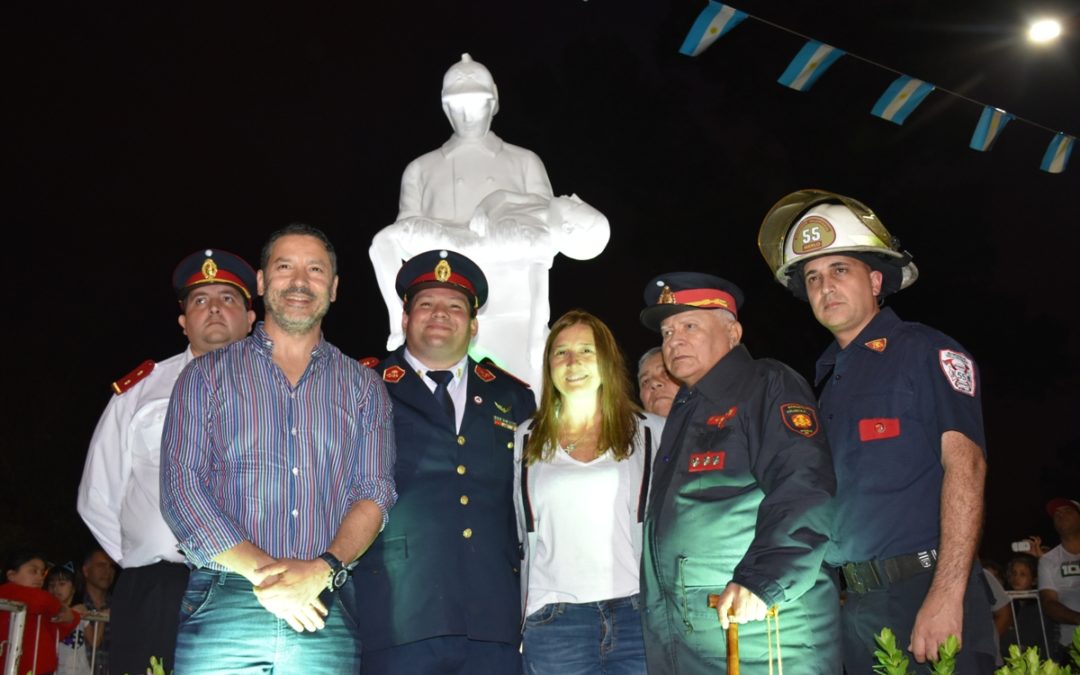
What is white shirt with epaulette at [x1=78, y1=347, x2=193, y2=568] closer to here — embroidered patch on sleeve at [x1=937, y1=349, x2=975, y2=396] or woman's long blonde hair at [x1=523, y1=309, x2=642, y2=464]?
woman's long blonde hair at [x1=523, y1=309, x2=642, y2=464]

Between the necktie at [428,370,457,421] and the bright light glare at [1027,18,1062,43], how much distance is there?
4.22 metres

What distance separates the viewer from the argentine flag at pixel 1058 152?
6.79 metres

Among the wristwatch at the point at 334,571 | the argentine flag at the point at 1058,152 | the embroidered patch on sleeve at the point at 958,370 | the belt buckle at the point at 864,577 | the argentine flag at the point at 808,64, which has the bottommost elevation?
the belt buckle at the point at 864,577

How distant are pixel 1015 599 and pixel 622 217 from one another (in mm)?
10149

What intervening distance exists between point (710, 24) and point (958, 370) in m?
3.63

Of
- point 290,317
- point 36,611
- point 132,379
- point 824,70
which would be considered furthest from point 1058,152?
point 36,611

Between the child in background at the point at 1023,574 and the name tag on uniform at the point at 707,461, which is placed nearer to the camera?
the name tag on uniform at the point at 707,461

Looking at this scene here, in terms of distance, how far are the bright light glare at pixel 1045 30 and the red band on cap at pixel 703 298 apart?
3569mm

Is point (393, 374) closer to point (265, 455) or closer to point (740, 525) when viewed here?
point (265, 455)

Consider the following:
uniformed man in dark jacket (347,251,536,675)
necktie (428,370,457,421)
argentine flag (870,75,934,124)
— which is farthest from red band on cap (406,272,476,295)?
argentine flag (870,75,934,124)

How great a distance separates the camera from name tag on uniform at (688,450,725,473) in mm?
3301

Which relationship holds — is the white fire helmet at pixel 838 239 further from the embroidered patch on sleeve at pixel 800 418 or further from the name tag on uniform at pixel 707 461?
the name tag on uniform at pixel 707 461

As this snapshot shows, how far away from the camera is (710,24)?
6.49 metres

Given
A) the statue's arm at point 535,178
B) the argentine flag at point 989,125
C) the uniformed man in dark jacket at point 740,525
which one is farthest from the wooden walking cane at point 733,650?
the argentine flag at point 989,125
